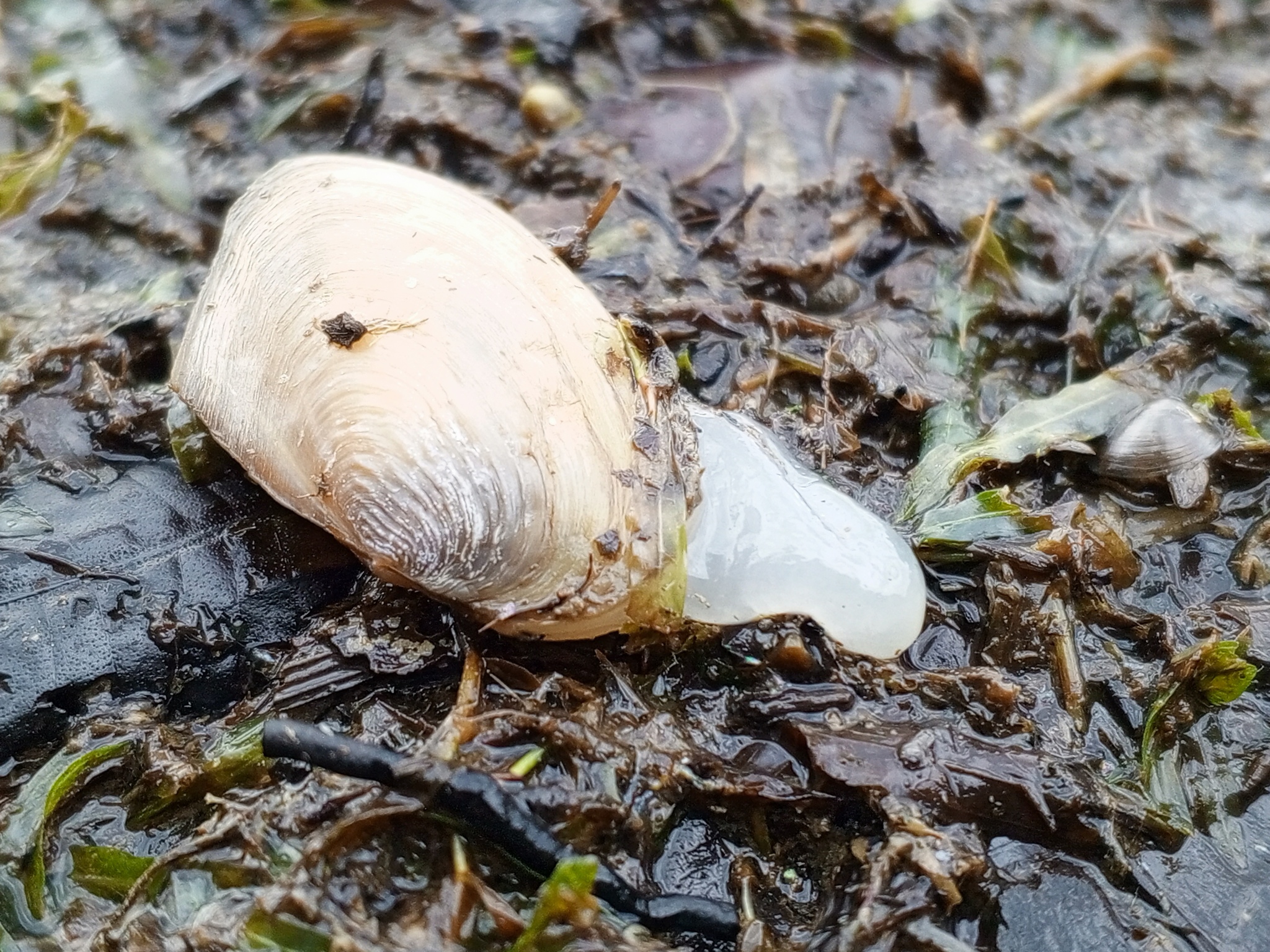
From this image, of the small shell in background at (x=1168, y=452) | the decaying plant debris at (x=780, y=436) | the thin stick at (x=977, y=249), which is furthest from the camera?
the thin stick at (x=977, y=249)

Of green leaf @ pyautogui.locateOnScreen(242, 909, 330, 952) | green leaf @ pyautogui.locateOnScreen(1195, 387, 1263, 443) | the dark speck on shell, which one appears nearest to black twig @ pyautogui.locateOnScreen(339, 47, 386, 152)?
the dark speck on shell

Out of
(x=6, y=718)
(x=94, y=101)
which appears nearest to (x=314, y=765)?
(x=6, y=718)

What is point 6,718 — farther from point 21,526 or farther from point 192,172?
point 192,172

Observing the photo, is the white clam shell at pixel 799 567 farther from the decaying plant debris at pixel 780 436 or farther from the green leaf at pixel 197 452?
the green leaf at pixel 197 452

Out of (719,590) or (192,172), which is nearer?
(719,590)

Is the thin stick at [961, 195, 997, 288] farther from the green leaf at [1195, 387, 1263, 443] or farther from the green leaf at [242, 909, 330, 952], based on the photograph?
the green leaf at [242, 909, 330, 952]

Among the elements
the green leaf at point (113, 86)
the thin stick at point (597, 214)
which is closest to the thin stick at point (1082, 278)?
the thin stick at point (597, 214)
